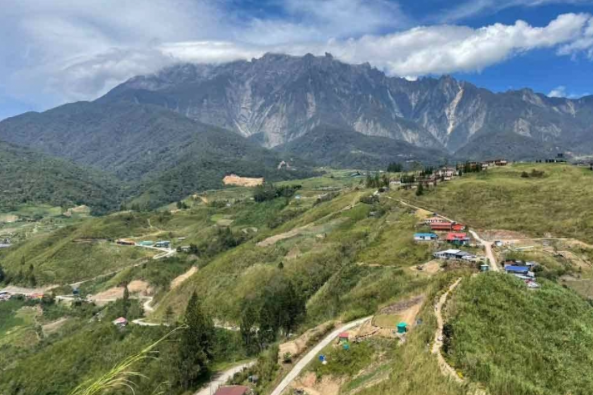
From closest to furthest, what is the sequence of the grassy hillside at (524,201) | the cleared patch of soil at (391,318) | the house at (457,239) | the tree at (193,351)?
the cleared patch of soil at (391,318)
the tree at (193,351)
the house at (457,239)
the grassy hillside at (524,201)

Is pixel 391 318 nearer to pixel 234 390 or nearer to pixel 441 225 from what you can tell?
pixel 234 390

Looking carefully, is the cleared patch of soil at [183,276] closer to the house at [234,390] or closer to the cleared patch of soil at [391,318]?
the house at [234,390]

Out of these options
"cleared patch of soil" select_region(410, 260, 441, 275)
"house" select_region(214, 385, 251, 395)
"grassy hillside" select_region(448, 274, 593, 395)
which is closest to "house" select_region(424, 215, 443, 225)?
"cleared patch of soil" select_region(410, 260, 441, 275)

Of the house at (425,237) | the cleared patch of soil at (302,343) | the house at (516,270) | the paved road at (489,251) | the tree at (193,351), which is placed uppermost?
the house at (425,237)

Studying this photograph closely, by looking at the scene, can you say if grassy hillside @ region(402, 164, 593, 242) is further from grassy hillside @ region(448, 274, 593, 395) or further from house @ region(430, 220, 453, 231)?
grassy hillside @ region(448, 274, 593, 395)

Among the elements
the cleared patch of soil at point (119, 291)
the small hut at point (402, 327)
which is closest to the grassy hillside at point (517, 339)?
the small hut at point (402, 327)

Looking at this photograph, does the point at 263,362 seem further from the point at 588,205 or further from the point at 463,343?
the point at 588,205

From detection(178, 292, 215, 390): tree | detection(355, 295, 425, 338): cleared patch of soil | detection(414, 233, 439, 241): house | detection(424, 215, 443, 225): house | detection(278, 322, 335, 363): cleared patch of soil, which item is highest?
detection(424, 215, 443, 225): house

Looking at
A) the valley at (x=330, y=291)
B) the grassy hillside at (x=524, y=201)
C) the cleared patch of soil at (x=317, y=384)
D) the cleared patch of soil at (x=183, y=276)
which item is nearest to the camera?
the valley at (x=330, y=291)
